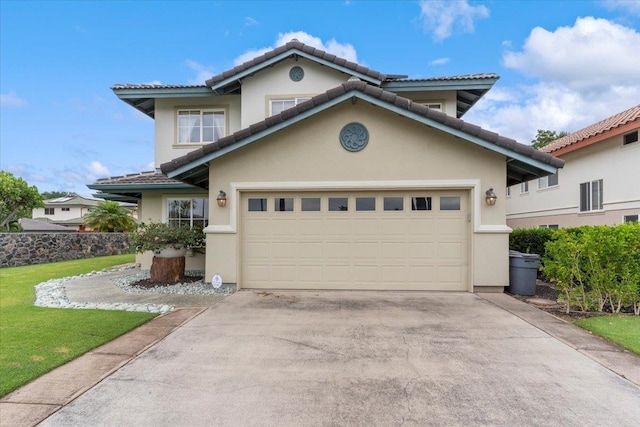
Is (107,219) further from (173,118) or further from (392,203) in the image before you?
(392,203)

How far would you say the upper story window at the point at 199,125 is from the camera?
12477mm

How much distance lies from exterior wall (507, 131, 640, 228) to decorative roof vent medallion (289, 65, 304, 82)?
12.5 m

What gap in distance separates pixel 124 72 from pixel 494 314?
23.4 meters

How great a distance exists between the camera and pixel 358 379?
4004 millimetres

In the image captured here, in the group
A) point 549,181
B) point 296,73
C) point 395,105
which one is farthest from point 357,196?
point 549,181

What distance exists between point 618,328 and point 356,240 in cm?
524

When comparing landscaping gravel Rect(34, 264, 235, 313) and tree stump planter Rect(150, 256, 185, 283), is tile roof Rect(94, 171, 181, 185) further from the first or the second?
landscaping gravel Rect(34, 264, 235, 313)

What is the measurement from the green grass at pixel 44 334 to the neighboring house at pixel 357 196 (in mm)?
2935

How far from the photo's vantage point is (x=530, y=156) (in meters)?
7.98

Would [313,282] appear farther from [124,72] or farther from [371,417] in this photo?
[124,72]

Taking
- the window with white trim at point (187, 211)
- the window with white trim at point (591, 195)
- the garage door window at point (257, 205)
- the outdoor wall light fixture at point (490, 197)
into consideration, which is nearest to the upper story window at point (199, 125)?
the window with white trim at point (187, 211)

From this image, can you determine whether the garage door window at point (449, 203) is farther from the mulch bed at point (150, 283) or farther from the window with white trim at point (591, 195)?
the window with white trim at point (591, 195)

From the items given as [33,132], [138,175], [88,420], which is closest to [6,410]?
[88,420]

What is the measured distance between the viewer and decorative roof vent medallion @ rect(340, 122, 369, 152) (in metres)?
8.62
